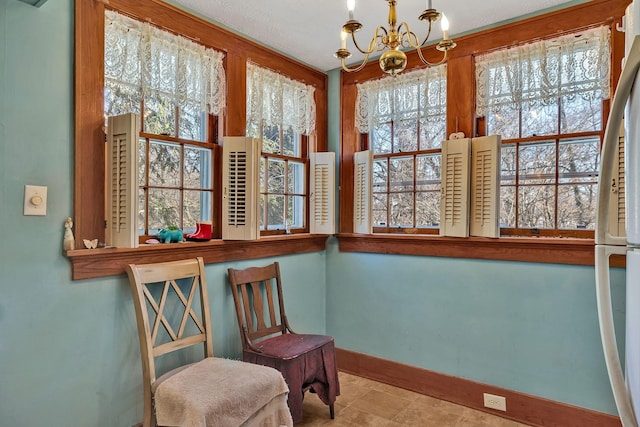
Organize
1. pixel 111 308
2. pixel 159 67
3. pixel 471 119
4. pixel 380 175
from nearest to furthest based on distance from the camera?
1. pixel 111 308
2. pixel 159 67
3. pixel 471 119
4. pixel 380 175

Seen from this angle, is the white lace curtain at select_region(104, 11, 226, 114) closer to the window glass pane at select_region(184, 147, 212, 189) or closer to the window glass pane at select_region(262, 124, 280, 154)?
the window glass pane at select_region(184, 147, 212, 189)

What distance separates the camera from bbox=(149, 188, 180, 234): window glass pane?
2.26 m

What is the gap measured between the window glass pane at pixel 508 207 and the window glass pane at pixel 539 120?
0.36 m

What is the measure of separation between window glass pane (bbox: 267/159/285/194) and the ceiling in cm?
87

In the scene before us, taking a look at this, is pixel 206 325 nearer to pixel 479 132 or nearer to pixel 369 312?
pixel 369 312

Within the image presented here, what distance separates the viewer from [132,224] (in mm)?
1885

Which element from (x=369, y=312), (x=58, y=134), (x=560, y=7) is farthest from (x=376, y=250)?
(x=58, y=134)

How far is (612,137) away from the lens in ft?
3.27

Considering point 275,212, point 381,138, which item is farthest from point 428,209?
point 275,212

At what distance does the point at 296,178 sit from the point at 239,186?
81 cm

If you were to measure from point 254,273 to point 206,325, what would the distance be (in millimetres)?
528

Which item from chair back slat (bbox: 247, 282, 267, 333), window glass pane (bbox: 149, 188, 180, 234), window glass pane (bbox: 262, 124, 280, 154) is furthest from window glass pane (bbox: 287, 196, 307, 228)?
window glass pane (bbox: 149, 188, 180, 234)

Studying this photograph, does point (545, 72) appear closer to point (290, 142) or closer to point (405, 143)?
point (405, 143)

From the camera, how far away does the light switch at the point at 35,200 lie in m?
1.72
